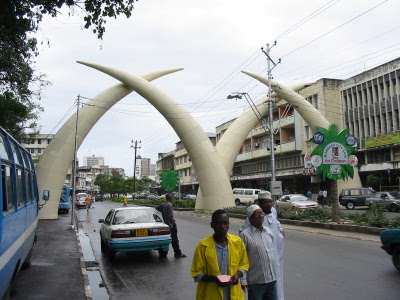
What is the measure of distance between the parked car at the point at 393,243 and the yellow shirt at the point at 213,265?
546cm

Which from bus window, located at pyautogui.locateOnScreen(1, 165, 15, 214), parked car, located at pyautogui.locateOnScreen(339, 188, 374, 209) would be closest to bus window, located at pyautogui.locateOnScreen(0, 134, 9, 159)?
bus window, located at pyautogui.locateOnScreen(1, 165, 15, 214)

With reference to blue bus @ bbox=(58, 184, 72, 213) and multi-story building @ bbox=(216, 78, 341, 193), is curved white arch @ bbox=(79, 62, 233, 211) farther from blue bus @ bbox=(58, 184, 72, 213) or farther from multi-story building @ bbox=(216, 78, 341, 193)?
blue bus @ bbox=(58, 184, 72, 213)

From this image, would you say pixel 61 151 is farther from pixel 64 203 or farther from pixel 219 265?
pixel 219 265

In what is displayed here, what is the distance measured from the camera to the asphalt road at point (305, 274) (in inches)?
266

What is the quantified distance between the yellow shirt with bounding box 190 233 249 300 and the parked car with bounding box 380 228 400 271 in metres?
5.46

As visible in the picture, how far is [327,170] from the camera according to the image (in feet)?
59.7

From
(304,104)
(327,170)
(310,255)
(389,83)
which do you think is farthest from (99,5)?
(389,83)

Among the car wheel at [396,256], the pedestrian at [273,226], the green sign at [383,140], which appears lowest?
the car wheel at [396,256]

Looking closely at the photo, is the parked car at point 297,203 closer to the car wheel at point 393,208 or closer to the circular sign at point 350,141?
the car wheel at point 393,208

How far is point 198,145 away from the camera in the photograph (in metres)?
31.7

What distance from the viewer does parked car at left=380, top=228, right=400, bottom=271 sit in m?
7.98

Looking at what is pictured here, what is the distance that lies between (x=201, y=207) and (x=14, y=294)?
92.6 feet

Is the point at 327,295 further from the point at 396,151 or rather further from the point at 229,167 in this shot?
the point at 396,151

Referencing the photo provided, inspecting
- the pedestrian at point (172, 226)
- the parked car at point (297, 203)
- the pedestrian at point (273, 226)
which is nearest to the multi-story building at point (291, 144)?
the parked car at point (297, 203)
